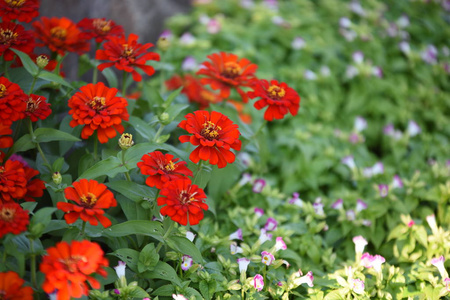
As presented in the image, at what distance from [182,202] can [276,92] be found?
1.85 ft

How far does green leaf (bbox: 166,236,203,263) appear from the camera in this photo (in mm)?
1245

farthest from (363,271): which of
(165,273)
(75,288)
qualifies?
(75,288)

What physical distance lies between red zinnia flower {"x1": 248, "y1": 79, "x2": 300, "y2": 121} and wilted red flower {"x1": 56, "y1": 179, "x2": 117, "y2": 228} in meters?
0.59

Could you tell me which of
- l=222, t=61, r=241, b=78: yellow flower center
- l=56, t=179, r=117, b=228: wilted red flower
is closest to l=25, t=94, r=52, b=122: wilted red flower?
l=56, t=179, r=117, b=228: wilted red flower

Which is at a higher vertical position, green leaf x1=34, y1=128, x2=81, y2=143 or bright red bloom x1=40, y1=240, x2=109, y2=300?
green leaf x1=34, y1=128, x2=81, y2=143

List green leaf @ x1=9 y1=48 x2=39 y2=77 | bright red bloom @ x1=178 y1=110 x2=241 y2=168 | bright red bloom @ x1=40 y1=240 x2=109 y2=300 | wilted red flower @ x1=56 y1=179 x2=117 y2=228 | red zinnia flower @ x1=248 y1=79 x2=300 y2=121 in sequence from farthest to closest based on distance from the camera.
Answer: red zinnia flower @ x1=248 y1=79 x2=300 y2=121 → green leaf @ x1=9 y1=48 x2=39 y2=77 → bright red bloom @ x1=178 y1=110 x2=241 y2=168 → wilted red flower @ x1=56 y1=179 x2=117 y2=228 → bright red bloom @ x1=40 y1=240 x2=109 y2=300

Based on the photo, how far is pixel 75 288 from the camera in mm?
976

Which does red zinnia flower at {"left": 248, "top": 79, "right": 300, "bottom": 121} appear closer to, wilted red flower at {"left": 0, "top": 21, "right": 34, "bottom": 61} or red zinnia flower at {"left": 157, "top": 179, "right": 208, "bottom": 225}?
red zinnia flower at {"left": 157, "top": 179, "right": 208, "bottom": 225}

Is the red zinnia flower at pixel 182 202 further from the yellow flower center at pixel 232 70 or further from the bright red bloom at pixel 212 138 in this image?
the yellow flower center at pixel 232 70

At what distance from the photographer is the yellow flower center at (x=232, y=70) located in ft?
5.20

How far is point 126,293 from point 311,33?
2.47 meters

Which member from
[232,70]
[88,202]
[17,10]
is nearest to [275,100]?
[232,70]

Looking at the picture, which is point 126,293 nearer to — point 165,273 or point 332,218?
point 165,273

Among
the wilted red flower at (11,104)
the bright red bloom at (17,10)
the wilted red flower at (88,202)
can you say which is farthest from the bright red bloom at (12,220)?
the bright red bloom at (17,10)
